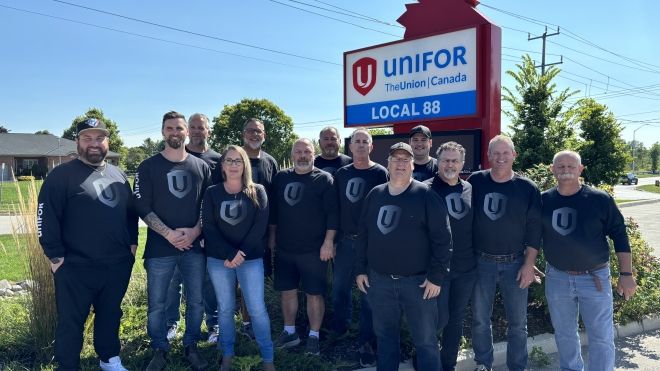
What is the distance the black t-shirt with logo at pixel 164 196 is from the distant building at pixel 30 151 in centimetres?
4419

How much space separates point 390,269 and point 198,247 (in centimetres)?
164

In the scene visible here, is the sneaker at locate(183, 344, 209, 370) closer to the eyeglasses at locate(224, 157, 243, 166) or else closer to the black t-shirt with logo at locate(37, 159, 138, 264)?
the black t-shirt with logo at locate(37, 159, 138, 264)

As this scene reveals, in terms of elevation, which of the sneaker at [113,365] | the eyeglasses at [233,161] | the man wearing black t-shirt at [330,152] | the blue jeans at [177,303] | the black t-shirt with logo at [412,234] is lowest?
the sneaker at [113,365]

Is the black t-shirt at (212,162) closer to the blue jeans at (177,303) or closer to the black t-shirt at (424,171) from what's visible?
the blue jeans at (177,303)

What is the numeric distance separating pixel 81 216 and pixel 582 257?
3.63m

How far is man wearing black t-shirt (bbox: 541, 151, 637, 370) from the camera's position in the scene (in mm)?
3254

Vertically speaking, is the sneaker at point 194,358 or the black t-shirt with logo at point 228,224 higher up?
the black t-shirt with logo at point 228,224

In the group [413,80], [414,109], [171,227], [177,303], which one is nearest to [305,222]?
[171,227]

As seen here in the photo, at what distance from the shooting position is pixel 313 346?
4.10 meters

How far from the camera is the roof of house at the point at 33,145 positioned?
46281 millimetres

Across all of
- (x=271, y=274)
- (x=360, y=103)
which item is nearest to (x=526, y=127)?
(x=360, y=103)

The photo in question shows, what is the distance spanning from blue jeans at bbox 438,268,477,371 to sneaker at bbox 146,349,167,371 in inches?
89.5

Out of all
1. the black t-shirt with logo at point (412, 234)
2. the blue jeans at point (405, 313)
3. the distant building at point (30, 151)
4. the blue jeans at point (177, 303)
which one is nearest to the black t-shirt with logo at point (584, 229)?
the black t-shirt with logo at point (412, 234)

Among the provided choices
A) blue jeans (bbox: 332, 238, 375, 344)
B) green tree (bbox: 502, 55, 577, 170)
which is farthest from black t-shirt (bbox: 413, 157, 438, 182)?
green tree (bbox: 502, 55, 577, 170)
